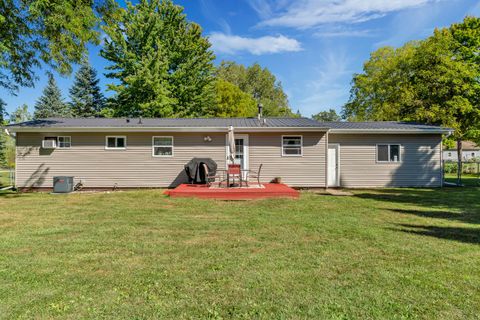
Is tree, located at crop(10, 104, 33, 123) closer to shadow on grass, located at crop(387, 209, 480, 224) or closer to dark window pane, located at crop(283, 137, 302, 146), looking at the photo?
dark window pane, located at crop(283, 137, 302, 146)

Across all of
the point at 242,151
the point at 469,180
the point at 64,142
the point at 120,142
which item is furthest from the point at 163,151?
the point at 469,180

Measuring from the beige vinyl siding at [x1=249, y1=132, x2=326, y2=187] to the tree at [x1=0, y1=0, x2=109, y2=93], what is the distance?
7.31m

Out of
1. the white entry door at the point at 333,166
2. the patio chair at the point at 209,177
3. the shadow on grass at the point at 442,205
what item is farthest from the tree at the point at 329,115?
the patio chair at the point at 209,177

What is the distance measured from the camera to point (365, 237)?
4633mm

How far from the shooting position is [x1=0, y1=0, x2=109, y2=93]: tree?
30.3 feet

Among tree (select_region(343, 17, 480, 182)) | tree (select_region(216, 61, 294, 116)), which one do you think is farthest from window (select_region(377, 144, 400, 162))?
tree (select_region(216, 61, 294, 116))

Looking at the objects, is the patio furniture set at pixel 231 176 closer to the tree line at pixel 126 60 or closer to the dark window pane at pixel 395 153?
the dark window pane at pixel 395 153

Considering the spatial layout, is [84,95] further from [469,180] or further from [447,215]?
[469,180]

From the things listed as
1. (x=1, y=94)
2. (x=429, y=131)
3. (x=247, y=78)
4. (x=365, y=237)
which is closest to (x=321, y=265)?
(x=365, y=237)

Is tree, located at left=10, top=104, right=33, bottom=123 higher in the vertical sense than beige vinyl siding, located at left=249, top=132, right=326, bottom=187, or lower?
higher

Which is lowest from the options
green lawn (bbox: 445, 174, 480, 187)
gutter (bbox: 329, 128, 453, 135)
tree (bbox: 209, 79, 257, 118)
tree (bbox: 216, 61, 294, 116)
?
green lawn (bbox: 445, 174, 480, 187)

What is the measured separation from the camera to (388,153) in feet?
39.6

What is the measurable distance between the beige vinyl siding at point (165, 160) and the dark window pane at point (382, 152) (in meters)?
2.77

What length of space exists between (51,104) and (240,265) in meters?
34.8
